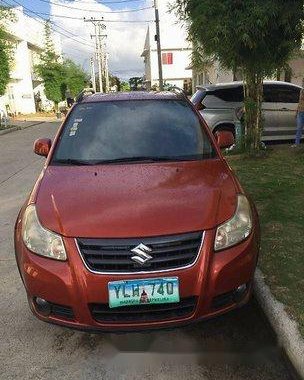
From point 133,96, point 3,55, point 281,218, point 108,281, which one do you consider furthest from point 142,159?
point 3,55

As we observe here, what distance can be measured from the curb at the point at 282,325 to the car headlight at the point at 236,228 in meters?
0.67

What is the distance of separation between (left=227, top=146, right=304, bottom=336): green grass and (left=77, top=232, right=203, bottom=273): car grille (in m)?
1.01

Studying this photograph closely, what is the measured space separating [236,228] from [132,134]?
1.52 metres

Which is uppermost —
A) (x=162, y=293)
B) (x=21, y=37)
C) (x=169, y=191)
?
(x=21, y=37)

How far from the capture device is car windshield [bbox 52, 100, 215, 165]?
3719 millimetres

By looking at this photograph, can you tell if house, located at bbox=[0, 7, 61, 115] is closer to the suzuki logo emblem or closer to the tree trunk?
the tree trunk

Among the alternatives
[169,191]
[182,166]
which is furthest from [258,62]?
[169,191]

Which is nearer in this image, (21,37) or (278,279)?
(278,279)

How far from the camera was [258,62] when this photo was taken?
25.7 feet

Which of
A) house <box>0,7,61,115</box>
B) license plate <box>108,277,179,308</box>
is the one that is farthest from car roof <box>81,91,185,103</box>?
house <box>0,7,61,115</box>

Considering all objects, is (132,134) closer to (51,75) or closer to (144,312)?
(144,312)

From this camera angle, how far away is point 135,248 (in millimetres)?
2555

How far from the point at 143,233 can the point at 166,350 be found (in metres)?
0.92

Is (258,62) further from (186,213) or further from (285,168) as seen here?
(186,213)
